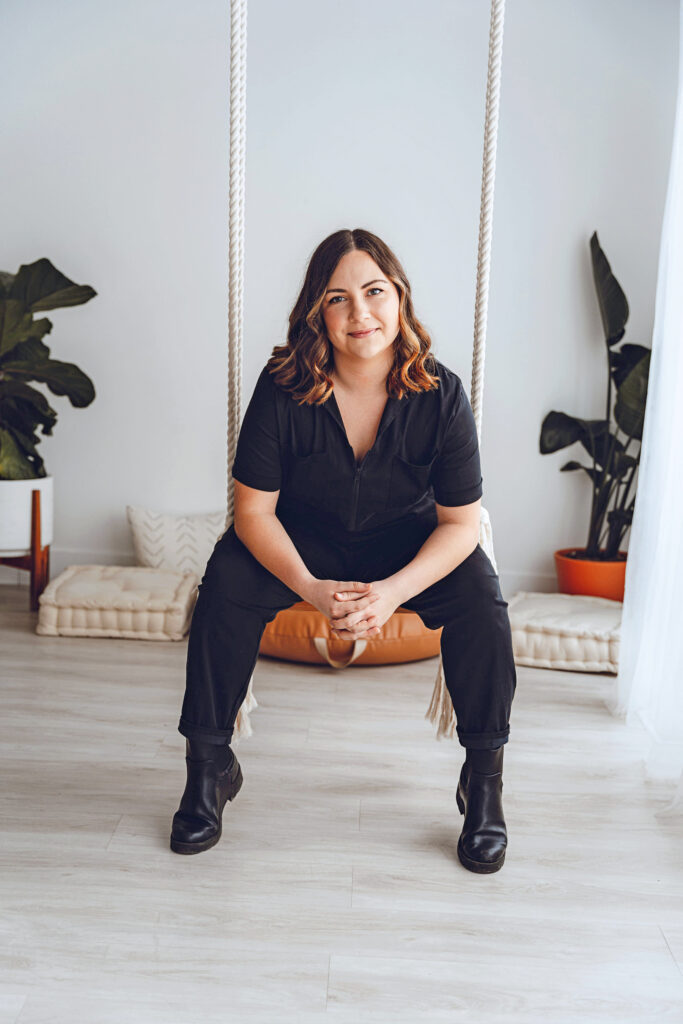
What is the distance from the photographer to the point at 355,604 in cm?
145

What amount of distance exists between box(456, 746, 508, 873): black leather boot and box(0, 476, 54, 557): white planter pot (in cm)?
177

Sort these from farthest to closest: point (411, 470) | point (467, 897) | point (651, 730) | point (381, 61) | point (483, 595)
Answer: point (381, 61), point (651, 730), point (411, 470), point (483, 595), point (467, 897)

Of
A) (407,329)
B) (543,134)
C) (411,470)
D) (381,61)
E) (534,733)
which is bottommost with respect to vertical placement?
(534,733)

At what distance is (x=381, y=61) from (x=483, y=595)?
2.11 metres

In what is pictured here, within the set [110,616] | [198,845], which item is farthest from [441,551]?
[110,616]

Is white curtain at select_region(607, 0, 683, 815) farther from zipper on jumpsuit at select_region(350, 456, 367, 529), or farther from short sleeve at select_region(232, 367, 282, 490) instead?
short sleeve at select_region(232, 367, 282, 490)

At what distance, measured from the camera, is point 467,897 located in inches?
54.4

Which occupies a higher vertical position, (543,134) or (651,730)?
(543,134)

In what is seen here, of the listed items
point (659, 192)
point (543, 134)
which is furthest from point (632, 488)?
point (543, 134)

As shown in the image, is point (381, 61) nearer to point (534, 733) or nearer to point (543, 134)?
point (543, 134)

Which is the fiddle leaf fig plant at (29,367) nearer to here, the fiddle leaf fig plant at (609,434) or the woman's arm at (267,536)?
the woman's arm at (267,536)

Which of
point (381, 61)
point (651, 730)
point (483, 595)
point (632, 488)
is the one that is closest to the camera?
point (483, 595)

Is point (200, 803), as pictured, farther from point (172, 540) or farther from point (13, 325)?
point (13, 325)

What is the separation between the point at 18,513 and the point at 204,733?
1.52 meters
